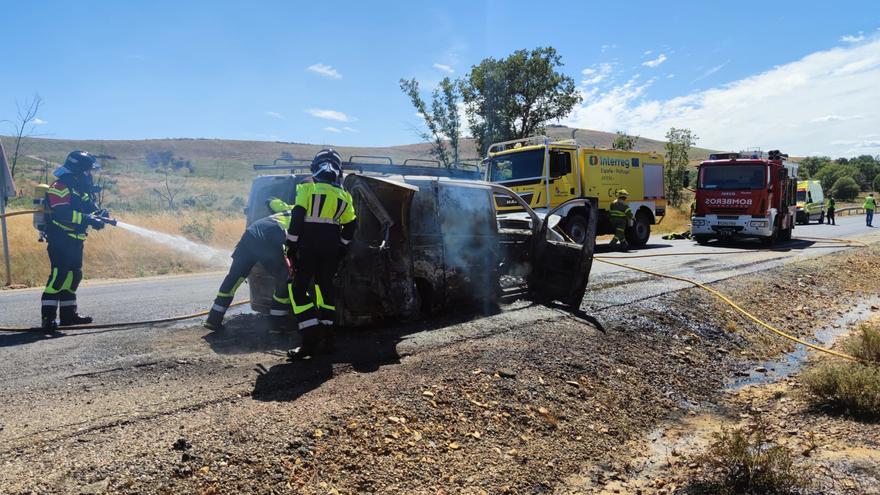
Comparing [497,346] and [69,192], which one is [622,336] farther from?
[69,192]

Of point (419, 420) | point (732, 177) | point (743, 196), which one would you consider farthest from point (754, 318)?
point (732, 177)

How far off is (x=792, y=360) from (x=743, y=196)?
10024mm

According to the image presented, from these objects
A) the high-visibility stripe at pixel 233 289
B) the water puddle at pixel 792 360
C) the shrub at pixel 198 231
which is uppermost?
the shrub at pixel 198 231

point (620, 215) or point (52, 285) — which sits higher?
point (620, 215)

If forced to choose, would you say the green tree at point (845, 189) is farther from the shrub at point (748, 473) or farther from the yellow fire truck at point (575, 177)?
the shrub at point (748, 473)

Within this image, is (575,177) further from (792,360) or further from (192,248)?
(192,248)

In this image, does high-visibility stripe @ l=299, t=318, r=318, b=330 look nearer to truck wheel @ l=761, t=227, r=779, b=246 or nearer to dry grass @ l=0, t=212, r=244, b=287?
dry grass @ l=0, t=212, r=244, b=287

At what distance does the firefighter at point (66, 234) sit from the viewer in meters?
5.82

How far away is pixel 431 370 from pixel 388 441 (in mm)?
1105

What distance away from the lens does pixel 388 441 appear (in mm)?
3479

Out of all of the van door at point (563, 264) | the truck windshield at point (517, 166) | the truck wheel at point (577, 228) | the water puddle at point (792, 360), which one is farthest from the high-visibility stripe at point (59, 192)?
the truck wheel at point (577, 228)

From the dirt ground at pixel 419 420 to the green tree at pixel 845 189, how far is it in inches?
2446

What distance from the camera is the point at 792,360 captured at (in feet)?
22.7

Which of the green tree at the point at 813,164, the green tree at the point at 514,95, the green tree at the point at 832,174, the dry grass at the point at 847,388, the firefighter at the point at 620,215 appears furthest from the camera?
the green tree at the point at 813,164
